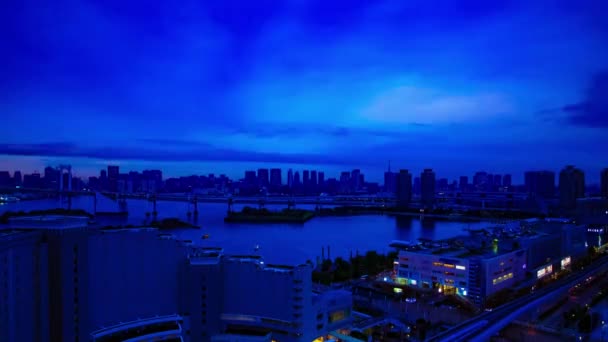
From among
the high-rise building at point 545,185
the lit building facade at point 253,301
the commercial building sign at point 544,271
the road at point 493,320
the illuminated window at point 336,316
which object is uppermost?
the high-rise building at point 545,185

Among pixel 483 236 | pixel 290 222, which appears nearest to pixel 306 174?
pixel 290 222

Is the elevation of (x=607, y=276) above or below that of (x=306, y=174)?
below

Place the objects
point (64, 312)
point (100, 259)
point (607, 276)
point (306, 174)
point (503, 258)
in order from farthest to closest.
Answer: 1. point (306, 174)
2. point (607, 276)
3. point (503, 258)
4. point (100, 259)
5. point (64, 312)

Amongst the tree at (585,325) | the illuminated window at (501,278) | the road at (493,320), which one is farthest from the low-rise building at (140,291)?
the illuminated window at (501,278)

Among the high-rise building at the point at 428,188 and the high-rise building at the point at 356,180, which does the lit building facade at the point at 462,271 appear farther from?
the high-rise building at the point at 356,180

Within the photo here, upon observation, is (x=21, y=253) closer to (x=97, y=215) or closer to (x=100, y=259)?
(x=100, y=259)
